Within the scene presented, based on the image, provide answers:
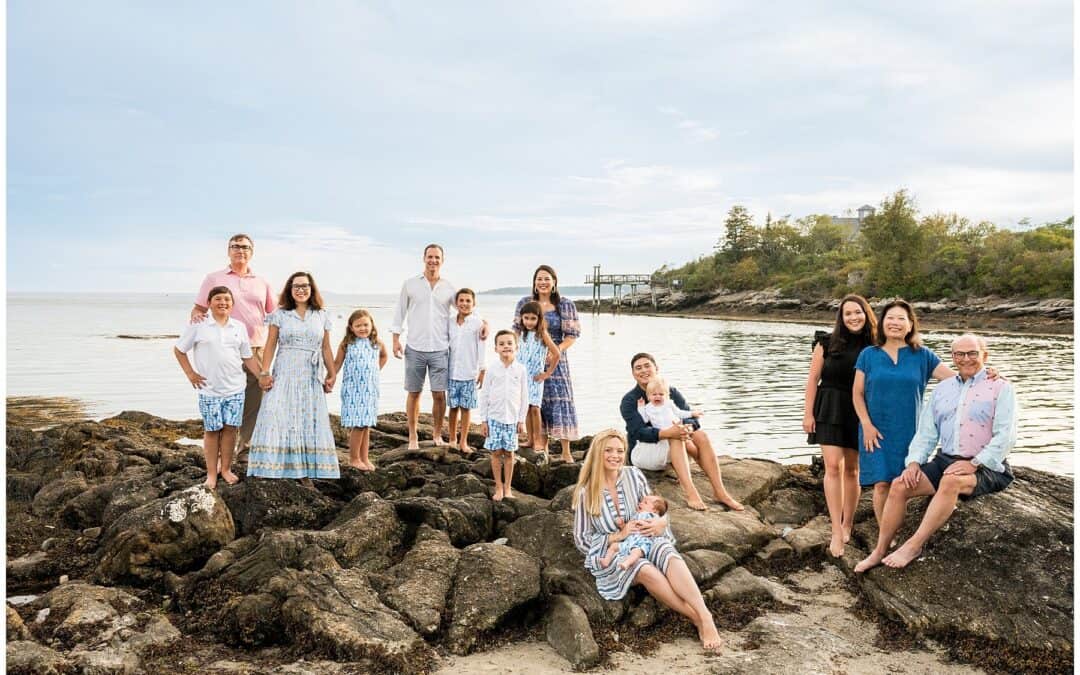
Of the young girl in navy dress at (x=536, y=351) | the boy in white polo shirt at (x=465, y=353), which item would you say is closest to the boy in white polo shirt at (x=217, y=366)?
the boy in white polo shirt at (x=465, y=353)

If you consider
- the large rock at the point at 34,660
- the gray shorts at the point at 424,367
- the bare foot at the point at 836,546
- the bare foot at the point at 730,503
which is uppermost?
the gray shorts at the point at 424,367

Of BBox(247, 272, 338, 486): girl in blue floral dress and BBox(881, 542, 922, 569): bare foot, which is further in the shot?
BBox(247, 272, 338, 486): girl in blue floral dress

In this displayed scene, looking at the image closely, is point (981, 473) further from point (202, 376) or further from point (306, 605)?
point (202, 376)

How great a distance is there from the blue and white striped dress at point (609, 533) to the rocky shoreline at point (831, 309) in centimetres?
3618

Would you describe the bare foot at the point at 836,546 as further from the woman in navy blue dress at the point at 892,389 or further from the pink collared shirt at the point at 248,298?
the pink collared shirt at the point at 248,298

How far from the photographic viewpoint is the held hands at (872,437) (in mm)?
6051

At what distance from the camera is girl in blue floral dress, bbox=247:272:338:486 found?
274 inches

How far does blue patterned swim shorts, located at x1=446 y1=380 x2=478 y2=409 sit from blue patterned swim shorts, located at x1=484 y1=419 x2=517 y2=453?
5.04ft

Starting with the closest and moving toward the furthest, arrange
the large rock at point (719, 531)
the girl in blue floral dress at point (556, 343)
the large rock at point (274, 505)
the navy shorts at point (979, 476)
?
the navy shorts at point (979, 476) → the large rock at point (719, 531) → the large rock at point (274, 505) → the girl in blue floral dress at point (556, 343)

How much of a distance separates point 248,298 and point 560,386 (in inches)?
128

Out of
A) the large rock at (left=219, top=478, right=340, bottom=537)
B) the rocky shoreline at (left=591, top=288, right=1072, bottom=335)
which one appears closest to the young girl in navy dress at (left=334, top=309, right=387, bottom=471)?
the large rock at (left=219, top=478, right=340, bottom=537)

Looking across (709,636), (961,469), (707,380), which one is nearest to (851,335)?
(961,469)

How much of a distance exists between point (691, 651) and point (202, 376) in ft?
15.2

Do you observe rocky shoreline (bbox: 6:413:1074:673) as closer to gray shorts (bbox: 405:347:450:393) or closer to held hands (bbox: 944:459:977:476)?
held hands (bbox: 944:459:977:476)
